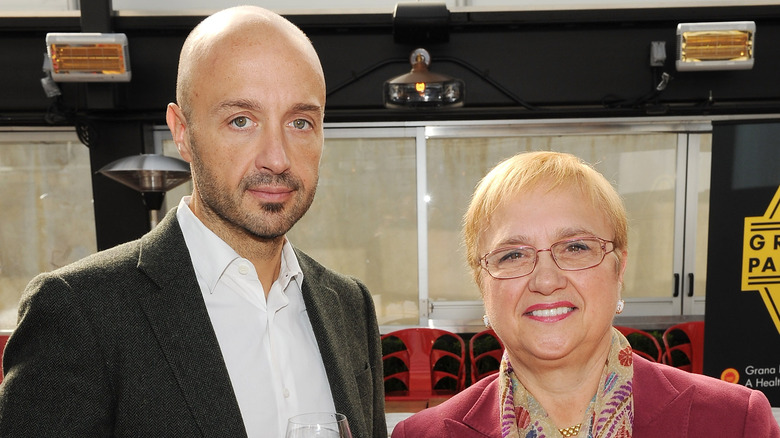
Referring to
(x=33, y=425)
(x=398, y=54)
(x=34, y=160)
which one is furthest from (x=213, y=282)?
(x=34, y=160)

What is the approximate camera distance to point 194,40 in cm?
149

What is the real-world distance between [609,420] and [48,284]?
1207 mm

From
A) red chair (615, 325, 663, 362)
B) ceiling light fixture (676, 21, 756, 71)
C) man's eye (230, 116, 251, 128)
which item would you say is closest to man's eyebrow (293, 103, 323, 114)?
man's eye (230, 116, 251, 128)

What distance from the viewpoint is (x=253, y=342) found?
5.07 feet

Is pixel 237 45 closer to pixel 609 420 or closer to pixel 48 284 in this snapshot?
pixel 48 284

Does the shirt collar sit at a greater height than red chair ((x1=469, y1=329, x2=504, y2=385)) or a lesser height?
greater

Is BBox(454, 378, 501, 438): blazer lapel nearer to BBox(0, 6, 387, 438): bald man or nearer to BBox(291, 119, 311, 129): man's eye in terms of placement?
BBox(0, 6, 387, 438): bald man

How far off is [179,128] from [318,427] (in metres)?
0.82

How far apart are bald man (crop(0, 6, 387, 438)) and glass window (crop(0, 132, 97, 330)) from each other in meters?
5.88

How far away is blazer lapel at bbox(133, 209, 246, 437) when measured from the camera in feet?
4.48

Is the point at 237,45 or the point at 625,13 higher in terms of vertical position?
the point at 625,13

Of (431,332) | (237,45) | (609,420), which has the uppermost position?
(237,45)

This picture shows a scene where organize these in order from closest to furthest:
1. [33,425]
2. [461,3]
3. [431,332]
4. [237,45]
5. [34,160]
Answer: [33,425] < [237,45] < [461,3] < [431,332] < [34,160]

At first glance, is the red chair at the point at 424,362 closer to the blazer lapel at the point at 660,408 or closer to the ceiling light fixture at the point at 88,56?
the ceiling light fixture at the point at 88,56
